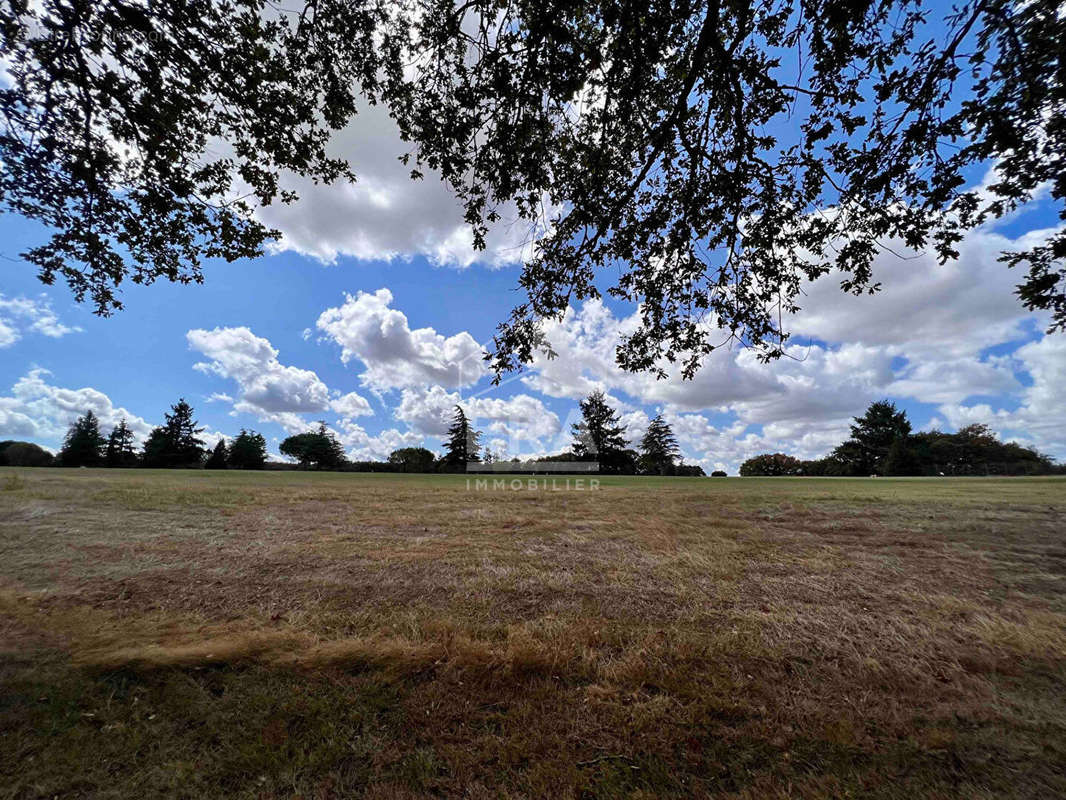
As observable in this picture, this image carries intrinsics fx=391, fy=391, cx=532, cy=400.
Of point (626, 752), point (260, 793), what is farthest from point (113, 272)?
point (626, 752)

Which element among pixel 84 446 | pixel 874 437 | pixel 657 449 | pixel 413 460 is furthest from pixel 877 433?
pixel 84 446

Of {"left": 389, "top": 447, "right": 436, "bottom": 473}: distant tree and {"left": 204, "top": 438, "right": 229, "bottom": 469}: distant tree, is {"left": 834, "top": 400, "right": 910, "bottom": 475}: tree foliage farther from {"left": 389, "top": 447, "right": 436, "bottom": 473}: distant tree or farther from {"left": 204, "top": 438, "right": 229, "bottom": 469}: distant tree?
{"left": 204, "top": 438, "right": 229, "bottom": 469}: distant tree

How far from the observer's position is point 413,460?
5672cm

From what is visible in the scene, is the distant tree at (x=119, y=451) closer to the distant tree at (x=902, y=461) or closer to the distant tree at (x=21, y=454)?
the distant tree at (x=21, y=454)

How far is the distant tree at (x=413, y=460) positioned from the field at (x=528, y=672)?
45039mm

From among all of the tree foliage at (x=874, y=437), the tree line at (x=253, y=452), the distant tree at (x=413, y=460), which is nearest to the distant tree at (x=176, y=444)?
the tree line at (x=253, y=452)

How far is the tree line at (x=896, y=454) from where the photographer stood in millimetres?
58812

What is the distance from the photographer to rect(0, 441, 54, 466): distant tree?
165 ft

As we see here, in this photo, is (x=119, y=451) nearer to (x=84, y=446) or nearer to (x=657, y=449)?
(x=84, y=446)

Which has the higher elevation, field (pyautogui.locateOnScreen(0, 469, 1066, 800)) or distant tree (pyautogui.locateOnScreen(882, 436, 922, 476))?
distant tree (pyautogui.locateOnScreen(882, 436, 922, 476))

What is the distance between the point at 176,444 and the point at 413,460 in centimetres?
3861

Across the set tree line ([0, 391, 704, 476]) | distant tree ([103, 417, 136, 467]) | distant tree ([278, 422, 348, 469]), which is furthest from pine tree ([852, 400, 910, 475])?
distant tree ([103, 417, 136, 467])

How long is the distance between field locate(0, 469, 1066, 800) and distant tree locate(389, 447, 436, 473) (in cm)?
4504

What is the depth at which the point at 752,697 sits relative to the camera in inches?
106
